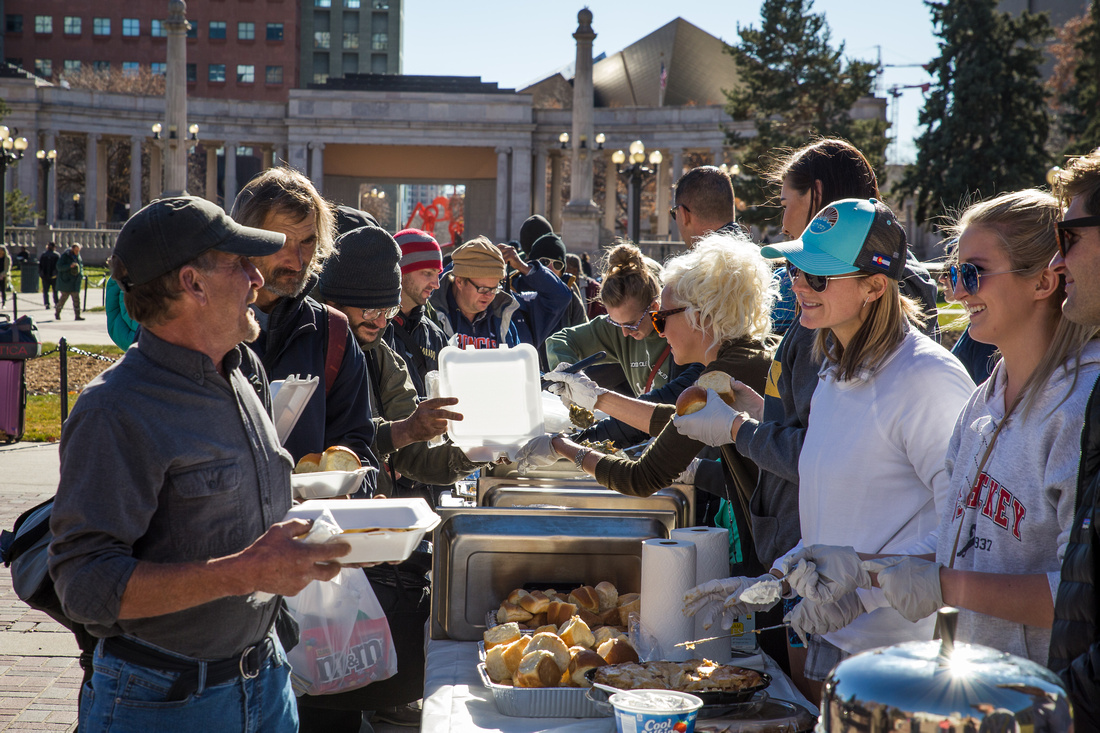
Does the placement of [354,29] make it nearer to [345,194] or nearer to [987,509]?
[345,194]

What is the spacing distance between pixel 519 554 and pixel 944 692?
2141 mm

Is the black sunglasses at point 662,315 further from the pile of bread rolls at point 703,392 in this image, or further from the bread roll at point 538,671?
the bread roll at point 538,671

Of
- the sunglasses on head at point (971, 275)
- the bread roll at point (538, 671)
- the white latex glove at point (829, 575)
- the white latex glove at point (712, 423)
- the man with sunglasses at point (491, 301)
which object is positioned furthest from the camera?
the man with sunglasses at point (491, 301)

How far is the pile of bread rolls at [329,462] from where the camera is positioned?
2744 millimetres

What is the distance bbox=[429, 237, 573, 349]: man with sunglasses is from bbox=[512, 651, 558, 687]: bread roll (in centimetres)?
296

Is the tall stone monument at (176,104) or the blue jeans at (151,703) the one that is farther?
the tall stone monument at (176,104)

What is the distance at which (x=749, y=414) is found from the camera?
3414mm

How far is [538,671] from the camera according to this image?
246 cm

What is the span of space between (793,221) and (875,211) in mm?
865

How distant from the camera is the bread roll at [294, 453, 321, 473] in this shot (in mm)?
2742

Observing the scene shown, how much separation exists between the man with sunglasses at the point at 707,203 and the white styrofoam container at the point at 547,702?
3088mm

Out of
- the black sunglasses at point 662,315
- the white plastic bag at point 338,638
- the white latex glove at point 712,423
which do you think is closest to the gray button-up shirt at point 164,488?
the white plastic bag at point 338,638

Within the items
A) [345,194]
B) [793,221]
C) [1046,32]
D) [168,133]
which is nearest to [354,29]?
[345,194]

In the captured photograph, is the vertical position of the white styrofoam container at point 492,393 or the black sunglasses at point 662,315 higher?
the black sunglasses at point 662,315
